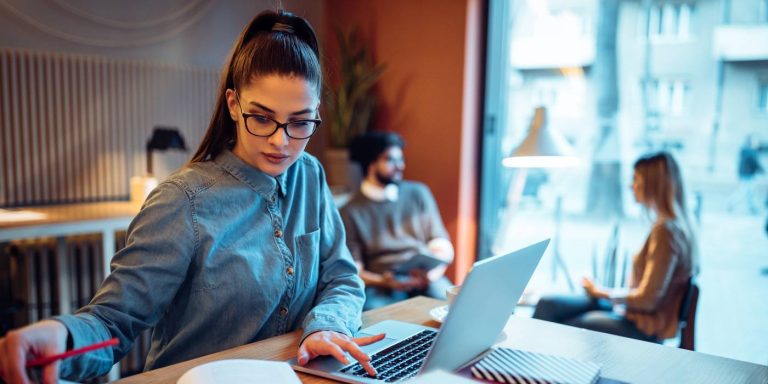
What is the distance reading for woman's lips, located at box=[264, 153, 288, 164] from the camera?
1212 millimetres

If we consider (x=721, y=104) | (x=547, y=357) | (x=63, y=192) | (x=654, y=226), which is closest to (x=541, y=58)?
(x=721, y=104)

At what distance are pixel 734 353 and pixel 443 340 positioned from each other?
2905mm

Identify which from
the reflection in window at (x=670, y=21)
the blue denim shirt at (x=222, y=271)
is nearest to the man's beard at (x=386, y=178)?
the reflection in window at (x=670, y=21)

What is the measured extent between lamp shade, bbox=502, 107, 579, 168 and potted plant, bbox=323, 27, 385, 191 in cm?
138

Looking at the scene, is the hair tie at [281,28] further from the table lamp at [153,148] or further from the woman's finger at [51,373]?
the table lamp at [153,148]

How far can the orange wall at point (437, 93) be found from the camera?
148 inches

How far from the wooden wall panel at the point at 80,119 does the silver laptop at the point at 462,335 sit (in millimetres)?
2414

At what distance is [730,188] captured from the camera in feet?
10.8

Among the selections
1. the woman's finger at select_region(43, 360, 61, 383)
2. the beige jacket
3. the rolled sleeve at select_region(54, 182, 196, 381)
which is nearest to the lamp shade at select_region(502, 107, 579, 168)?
the beige jacket

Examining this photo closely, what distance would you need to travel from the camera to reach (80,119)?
3084mm

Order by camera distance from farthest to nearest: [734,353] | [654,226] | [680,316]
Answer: [734,353], [654,226], [680,316]

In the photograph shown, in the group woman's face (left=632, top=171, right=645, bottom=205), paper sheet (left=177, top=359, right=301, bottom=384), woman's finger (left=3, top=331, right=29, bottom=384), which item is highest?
woman's face (left=632, top=171, right=645, bottom=205)

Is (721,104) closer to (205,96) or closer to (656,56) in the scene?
(656,56)

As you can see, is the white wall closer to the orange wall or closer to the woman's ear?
the orange wall
